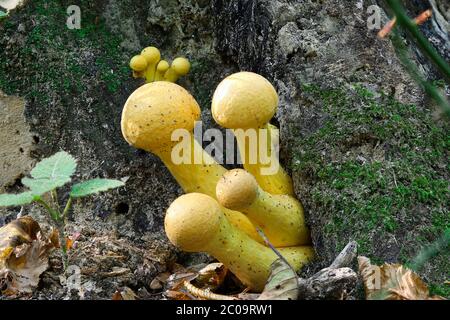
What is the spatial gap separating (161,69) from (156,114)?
36.1 inches

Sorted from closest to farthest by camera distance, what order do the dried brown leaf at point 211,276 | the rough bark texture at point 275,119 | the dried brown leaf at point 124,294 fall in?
1. the dried brown leaf at point 124,294
2. the rough bark texture at point 275,119
3. the dried brown leaf at point 211,276

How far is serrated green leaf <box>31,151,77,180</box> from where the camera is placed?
2.41 m

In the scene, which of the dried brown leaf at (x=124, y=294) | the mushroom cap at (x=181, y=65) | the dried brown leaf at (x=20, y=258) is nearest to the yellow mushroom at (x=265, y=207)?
the dried brown leaf at (x=124, y=294)

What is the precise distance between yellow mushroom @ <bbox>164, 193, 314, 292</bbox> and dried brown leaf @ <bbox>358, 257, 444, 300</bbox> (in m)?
0.45

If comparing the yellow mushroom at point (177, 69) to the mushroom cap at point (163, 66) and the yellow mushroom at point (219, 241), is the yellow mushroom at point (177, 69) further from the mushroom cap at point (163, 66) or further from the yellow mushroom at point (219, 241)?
the yellow mushroom at point (219, 241)

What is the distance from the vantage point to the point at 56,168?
8.08ft

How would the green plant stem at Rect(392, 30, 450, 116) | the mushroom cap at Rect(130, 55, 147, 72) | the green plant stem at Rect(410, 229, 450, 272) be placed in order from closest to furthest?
the green plant stem at Rect(392, 30, 450, 116) → the green plant stem at Rect(410, 229, 450, 272) → the mushroom cap at Rect(130, 55, 147, 72)

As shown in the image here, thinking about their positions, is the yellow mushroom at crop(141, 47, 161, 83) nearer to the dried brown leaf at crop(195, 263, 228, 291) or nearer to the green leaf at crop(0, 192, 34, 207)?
the dried brown leaf at crop(195, 263, 228, 291)

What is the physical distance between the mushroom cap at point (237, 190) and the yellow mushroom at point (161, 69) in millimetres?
1086

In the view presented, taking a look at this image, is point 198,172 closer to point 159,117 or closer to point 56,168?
point 159,117

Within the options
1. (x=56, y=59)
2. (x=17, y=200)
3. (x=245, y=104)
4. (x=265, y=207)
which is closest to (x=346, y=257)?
(x=265, y=207)

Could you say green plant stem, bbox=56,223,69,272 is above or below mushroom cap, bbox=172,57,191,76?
below

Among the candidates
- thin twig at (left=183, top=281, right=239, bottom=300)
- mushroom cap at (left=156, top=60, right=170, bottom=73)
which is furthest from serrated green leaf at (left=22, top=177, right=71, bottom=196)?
mushroom cap at (left=156, top=60, right=170, bottom=73)

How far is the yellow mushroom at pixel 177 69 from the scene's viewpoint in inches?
137
